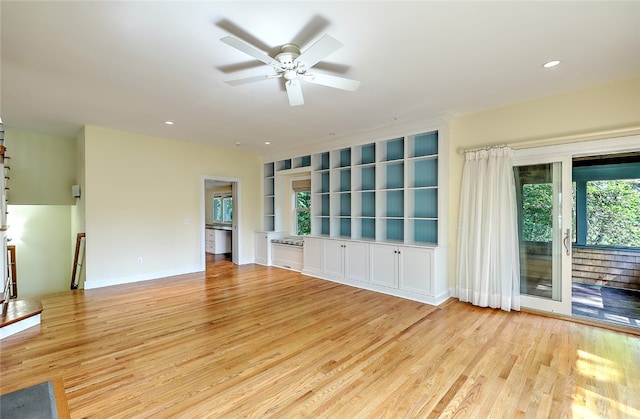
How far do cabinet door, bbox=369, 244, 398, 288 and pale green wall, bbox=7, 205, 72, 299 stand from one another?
6.46 m

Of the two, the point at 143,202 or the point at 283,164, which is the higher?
the point at 283,164

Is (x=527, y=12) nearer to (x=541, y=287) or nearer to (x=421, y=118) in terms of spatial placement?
(x=421, y=118)

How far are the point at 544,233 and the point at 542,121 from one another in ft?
4.66

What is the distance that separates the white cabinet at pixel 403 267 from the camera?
Answer: 13.7 ft

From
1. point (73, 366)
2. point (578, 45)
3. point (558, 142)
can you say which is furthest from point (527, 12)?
point (73, 366)

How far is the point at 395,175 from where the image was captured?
16.5 feet

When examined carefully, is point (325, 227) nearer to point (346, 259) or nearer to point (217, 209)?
point (346, 259)

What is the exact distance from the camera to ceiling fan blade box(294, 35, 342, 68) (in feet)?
6.45

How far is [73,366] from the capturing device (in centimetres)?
246

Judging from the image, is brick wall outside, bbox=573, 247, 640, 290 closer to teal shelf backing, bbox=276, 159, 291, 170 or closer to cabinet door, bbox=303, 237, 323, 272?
cabinet door, bbox=303, 237, 323, 272

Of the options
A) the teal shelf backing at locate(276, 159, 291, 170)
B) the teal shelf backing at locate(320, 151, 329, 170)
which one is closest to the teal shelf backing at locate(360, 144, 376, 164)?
the teal shelf backing at locate(320, 151, 329, 170)

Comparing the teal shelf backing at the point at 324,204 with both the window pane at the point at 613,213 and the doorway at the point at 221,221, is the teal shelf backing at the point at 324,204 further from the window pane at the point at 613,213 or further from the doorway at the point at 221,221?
the window pane at the point at 613,213

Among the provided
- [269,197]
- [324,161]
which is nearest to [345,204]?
[324,161]

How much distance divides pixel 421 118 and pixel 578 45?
1.99 metres
